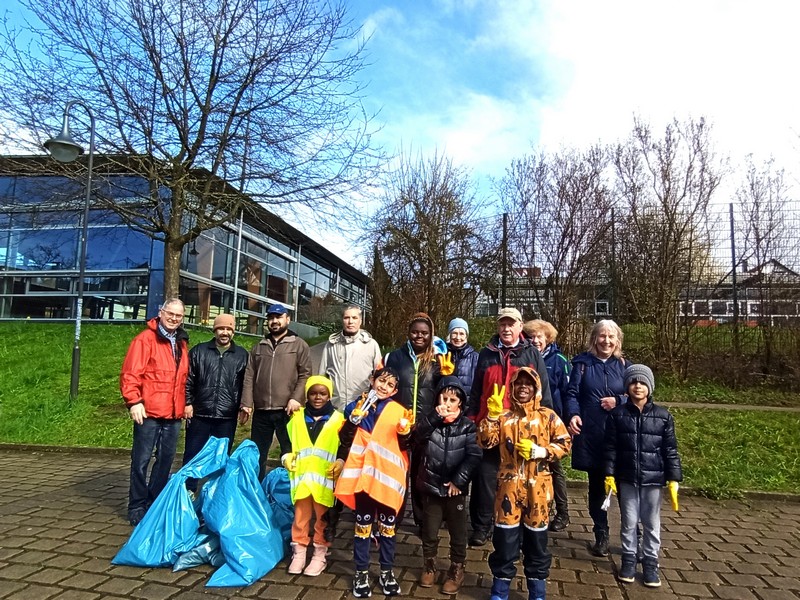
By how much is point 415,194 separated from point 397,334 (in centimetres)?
380

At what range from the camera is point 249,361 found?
16.5 ft

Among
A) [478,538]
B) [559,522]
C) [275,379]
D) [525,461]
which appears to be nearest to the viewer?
[525,461]

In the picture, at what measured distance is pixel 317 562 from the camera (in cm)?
378

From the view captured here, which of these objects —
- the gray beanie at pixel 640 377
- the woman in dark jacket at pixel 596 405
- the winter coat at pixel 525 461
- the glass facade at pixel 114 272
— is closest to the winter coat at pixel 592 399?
the woman in dark jacket at pixel 596 405

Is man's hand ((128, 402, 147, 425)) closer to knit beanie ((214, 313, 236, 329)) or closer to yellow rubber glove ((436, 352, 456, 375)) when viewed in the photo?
knit beanie ((214, 313, 236, 329))

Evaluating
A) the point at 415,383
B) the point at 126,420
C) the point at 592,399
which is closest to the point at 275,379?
the point at 415,383

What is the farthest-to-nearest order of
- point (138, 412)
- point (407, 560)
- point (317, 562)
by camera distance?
point (138, 412) → point (407, 560) → point (317, 562)

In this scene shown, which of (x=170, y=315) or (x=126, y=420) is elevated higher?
(x=170, y=315)

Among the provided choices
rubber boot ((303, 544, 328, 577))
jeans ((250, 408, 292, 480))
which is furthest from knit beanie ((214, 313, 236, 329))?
rubber boot ((303, 544, 328, 577))

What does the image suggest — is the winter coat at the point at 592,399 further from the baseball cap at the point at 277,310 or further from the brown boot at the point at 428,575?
the baseball cap at the point at 277,310

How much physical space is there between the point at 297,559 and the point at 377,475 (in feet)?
2.98

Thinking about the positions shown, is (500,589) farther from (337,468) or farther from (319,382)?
(319,382)

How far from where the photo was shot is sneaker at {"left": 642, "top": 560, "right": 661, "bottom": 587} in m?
3.65

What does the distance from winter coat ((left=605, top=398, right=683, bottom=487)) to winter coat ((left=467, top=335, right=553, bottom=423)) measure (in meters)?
0.57
